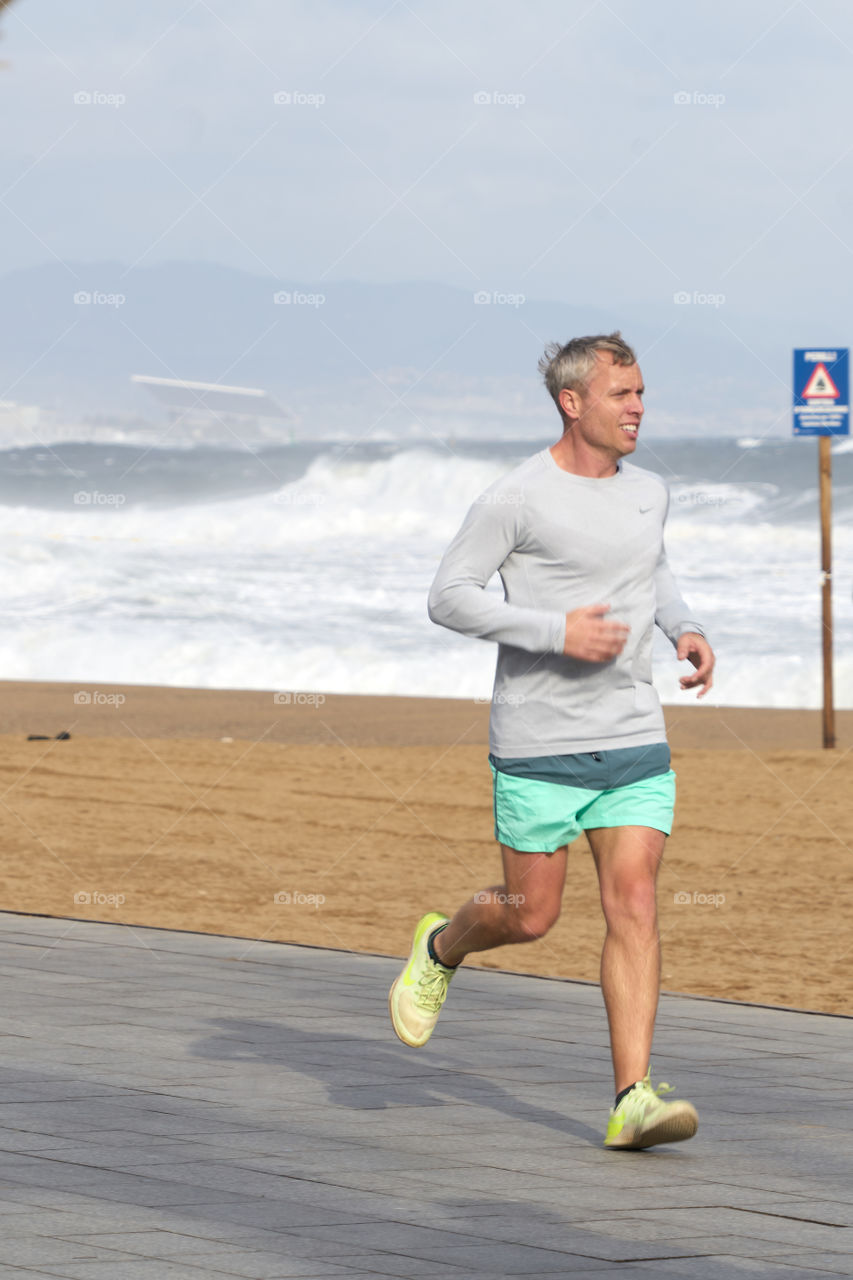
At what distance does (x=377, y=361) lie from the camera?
5522cm

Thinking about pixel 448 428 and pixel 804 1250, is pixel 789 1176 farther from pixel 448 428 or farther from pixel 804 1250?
pixel 448 428

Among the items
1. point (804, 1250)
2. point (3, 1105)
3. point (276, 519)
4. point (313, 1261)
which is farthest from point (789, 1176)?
point (276, 519)

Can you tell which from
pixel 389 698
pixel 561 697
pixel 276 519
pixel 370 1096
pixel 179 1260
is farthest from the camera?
pixel 276 519

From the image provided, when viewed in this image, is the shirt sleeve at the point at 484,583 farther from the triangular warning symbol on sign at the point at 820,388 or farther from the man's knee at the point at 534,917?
the triangular warning symbol on sign at the point at 820,388

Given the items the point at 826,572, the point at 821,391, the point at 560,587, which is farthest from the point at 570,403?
the point at 826,572

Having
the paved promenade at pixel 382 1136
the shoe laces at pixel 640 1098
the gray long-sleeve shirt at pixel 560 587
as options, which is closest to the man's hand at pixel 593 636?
the gray long-sleeve shirt at pixel 560 587

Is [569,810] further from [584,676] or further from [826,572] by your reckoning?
[826,572]

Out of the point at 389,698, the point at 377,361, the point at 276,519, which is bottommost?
the point at 389,698

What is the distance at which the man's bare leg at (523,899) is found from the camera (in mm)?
4918

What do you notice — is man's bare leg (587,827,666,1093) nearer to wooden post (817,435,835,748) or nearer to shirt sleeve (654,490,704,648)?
shirt sleeve (654,490,704,648)

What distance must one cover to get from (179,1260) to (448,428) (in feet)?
165

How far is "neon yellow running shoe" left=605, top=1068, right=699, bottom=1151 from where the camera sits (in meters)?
4.61

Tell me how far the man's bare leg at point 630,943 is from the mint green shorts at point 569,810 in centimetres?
3

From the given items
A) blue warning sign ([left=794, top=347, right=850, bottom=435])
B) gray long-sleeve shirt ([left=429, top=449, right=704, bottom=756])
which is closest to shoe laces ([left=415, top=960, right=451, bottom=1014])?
gray long-sleeve shirt ([left=429, top=449, right=704, bottom=756])
